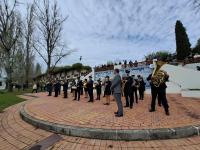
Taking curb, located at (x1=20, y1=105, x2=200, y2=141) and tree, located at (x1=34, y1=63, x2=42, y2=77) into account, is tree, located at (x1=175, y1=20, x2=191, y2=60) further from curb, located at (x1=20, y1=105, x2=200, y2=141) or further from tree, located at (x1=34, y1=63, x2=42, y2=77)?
tree, located at (x1=34, y1=63, x2=42, y2=77)

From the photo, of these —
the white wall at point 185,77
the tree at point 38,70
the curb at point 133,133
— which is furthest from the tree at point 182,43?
the tree at point 38,70

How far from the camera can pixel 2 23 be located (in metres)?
32.2

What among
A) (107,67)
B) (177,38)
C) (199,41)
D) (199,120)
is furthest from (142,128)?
(199,41)

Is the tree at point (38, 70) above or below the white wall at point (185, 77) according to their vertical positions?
above

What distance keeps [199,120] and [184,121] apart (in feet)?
2.07

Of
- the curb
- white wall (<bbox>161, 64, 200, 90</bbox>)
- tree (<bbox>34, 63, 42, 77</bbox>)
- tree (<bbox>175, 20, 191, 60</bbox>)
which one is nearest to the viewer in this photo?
the curb

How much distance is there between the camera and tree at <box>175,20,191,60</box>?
37.0m

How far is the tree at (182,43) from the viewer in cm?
3700

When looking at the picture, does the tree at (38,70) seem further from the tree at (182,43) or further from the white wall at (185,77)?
the white wall at (185,77)

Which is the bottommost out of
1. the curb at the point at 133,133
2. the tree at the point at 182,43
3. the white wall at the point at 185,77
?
the curb at the point at 133,133

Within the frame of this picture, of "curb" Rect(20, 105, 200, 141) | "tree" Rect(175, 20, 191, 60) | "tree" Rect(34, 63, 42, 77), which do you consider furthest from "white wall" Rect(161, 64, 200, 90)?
"tree" Rect(34, 63, 42, 77)

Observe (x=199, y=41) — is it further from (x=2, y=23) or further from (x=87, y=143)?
(x=87, y=143)

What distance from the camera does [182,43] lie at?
1462 inches

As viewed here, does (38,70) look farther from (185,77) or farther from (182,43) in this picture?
(185,77)
